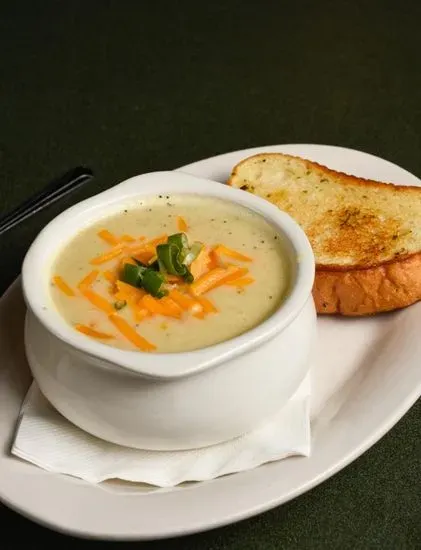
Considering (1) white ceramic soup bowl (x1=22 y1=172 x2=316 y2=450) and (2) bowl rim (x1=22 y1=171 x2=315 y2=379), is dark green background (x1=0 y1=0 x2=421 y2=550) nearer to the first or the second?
(2) bowl rim (x1=22 y1=171 x2=315 y2=379)

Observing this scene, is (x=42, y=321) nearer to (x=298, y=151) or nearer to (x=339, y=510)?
(x=339, y=510)

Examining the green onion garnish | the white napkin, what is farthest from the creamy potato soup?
the white napkin

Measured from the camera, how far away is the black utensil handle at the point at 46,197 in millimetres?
2059

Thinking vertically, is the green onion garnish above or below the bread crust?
above

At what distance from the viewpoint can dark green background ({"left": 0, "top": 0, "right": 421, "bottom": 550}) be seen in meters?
2.78

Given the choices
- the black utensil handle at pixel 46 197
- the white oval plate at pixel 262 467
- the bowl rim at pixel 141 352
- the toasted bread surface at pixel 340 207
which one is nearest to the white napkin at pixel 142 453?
the white oval plate at pixel 262 467

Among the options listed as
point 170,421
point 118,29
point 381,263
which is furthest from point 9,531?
point 118,29

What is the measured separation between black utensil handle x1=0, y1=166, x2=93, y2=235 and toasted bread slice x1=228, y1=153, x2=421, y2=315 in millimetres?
467

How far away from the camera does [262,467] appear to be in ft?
4.71

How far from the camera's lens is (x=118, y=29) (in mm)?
3605

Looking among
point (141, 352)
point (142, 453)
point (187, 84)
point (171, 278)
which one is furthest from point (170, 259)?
point (187, 84)

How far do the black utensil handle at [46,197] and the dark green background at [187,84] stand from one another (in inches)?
6.5

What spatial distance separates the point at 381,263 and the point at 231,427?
2.08 ft

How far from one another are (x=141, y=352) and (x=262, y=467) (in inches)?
12.3
